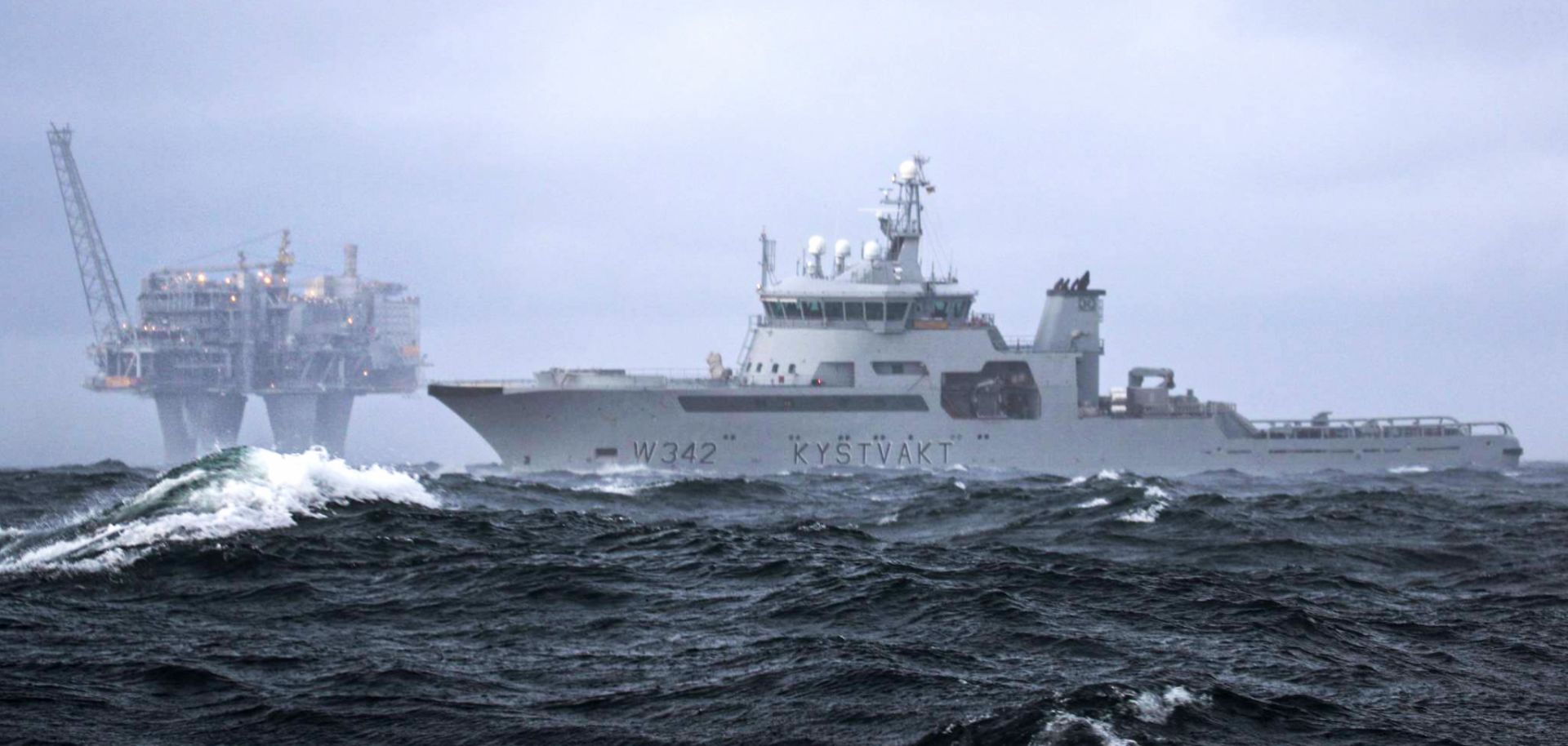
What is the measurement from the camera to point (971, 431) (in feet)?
151

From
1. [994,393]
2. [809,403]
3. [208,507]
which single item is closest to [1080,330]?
[994,393]

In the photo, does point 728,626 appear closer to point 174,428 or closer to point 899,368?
point 899,368

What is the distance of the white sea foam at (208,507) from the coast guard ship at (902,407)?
21.1 m

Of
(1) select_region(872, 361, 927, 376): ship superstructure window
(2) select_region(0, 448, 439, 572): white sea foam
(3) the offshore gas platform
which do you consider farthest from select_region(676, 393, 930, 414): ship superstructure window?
(3) the offshore gas platform

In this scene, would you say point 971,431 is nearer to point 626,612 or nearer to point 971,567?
point 971,567

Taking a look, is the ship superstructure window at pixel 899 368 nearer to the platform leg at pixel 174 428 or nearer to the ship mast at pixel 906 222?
the ship mast at pixel 906 222

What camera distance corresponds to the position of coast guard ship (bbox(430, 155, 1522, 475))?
44.0 meters

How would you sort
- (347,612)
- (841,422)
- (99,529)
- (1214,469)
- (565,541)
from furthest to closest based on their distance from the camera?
1. (1214,469)
2. (841,422)
3. (565,541)
4. (99,529)
5. (347,612)

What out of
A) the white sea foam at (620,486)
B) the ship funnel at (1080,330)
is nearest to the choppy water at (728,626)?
the white sea foam at (620,486)

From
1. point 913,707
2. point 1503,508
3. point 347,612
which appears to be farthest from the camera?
point 1503,508

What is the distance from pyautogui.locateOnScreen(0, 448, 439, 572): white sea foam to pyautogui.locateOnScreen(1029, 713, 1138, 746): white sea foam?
10.2 m

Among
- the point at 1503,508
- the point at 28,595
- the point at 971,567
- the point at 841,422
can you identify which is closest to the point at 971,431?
the point at 841,422

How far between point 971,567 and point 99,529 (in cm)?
1016

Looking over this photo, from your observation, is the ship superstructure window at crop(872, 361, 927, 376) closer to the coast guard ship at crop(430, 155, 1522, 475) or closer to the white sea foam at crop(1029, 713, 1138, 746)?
the coast guard ship at crop(430, 155, 1522, 475)
